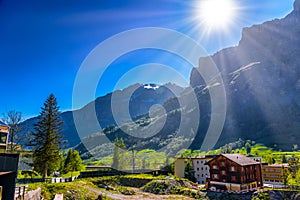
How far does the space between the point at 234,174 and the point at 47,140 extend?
37.2 m

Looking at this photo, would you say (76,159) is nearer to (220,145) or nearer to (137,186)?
(137,186)

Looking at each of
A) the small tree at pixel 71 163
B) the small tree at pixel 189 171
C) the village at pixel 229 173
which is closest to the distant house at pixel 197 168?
the village at pixel 229 173

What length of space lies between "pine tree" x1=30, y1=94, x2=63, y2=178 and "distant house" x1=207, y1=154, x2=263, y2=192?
106ft

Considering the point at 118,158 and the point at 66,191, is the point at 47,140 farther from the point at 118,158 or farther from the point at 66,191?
the point at 118,158

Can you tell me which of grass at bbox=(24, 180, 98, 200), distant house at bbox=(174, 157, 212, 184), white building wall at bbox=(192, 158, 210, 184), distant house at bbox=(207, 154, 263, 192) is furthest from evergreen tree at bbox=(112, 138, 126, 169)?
grass at bbox=(24, 180, 98, 200)

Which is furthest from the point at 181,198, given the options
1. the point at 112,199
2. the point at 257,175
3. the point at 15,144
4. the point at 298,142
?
the point at 298,142

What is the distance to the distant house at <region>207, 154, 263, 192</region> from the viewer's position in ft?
168

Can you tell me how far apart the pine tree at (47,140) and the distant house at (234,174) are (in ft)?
106

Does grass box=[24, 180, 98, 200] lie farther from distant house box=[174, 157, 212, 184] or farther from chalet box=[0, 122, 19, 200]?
distant house box=[174, 157, 212, 184]

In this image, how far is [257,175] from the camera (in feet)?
181

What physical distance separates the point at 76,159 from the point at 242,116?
6117 inches

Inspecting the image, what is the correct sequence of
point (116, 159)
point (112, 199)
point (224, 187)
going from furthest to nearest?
point (116, 159) < point (224, 187) < point (112, 199)

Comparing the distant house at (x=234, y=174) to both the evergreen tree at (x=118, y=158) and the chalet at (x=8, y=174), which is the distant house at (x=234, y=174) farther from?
the chalet at (x=8, y=174)

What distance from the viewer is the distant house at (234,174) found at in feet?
168
